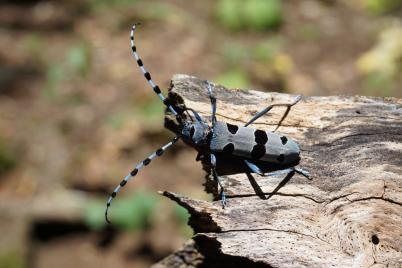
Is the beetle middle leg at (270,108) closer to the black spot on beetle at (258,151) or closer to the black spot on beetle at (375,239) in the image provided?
the black spot on beetle at (258,151)

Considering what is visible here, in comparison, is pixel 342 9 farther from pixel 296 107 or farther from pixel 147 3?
pixel 296 107

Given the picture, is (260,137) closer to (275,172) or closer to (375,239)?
(275,172)

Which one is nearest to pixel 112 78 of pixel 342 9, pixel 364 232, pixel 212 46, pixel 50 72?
pixel 50 72

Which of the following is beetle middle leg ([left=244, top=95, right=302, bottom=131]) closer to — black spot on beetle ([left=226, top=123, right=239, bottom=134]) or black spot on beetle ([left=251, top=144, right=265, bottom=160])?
black spot on beetle ([left=226, top=123, right=239, bottom=134])

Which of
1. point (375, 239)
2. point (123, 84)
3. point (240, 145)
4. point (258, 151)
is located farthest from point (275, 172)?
point (123, 84)

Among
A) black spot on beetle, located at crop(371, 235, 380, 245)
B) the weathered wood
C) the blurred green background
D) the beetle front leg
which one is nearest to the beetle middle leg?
the weathered wood
